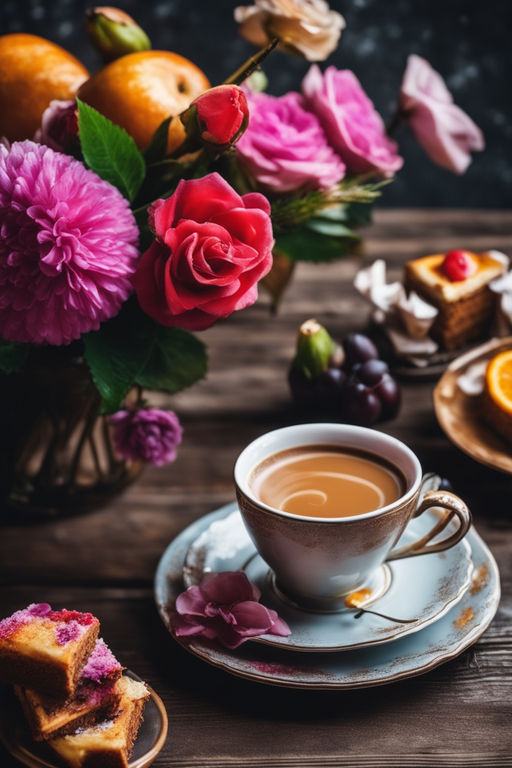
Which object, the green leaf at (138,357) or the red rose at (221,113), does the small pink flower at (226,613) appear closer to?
the green leaf at (138,357)

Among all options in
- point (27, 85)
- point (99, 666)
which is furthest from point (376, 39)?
point (99, 666)

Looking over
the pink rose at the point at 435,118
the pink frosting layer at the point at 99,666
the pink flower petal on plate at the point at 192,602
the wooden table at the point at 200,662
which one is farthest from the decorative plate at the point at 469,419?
the pink frosting layer at the point at 99,666

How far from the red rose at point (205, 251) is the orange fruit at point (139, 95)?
0.47ft

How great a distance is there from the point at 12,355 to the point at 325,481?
294 mm

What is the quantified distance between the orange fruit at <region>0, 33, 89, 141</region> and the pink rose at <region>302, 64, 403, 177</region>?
326 mm

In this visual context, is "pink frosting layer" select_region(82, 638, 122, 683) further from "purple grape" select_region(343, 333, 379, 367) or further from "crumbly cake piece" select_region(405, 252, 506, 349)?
"crumbly cake piece" select_region(405, 252, 506, 349)

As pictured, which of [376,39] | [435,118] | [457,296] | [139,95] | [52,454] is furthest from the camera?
[376,39]

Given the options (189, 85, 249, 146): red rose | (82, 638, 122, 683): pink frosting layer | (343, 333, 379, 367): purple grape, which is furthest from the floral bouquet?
(82, 638, 122, 683): pink frosting layer

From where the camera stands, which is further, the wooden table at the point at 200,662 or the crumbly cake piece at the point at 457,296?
the crumbly cake piece at the point at 457,296

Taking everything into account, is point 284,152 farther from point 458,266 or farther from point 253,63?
point 458,266

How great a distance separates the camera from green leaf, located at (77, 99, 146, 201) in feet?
2.31

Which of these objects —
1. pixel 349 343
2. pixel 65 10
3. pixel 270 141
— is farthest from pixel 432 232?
pixel 65 10

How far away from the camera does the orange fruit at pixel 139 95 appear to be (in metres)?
0.78

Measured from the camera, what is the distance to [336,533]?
2.14 ft
